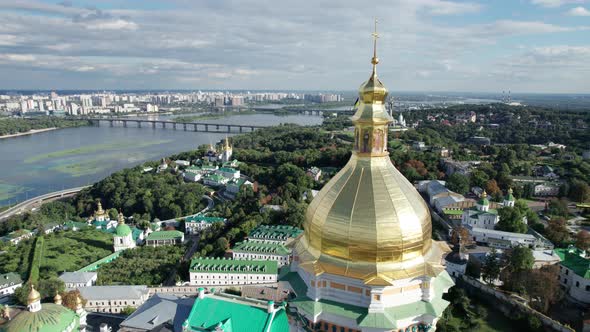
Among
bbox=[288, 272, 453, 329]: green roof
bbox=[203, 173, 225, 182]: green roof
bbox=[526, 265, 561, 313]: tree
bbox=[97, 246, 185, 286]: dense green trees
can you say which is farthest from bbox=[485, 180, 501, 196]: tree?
bbox=[288, 272, 453, 329]: green roof

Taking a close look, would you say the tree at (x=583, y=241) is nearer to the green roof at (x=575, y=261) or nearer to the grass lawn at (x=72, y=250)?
the green roof at (x=575, y=261)

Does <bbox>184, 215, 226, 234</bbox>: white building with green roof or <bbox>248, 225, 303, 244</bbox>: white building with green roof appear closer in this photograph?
<bbox>248, 225, 303, 244</bbox>: white building with green roof

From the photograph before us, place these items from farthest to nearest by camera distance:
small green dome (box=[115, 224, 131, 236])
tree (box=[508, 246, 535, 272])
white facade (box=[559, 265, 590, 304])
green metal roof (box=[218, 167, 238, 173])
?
green metal roof (box=[218, 167, 238, 173]) < small green dome (box=[115, 224, 131, 236]) < tree (box=[508, 246, 535, 272]) < white facade (box=[559, 265, 590, 304])

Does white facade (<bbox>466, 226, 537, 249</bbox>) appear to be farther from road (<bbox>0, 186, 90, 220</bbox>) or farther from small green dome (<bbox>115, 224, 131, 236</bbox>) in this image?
road (<bbox>0, 186, 90, 220</bbox>)

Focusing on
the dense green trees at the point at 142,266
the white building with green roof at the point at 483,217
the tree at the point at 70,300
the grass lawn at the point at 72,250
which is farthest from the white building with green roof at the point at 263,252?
the white building with green roof at the point at 483,217

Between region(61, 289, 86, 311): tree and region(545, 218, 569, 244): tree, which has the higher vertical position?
region(545, 218, 569, 244): tree

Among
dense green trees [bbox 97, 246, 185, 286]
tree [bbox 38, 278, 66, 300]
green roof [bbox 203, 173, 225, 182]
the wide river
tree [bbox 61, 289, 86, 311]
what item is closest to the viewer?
tree [bbox 61, 289, 86, 311]
